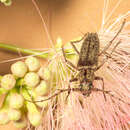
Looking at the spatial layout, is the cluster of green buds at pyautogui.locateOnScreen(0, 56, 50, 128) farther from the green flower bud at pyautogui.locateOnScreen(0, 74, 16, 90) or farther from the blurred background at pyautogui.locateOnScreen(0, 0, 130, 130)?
the blurred background at pyautogui.locateOnScreen(0, 0, 130, 130)

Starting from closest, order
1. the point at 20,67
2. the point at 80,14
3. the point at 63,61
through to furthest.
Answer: the point at 20,67 → the point at 63,61 → the point at 80,14

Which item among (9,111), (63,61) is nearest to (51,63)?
(63,61)

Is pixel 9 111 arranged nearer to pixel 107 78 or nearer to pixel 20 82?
pixel 20 82

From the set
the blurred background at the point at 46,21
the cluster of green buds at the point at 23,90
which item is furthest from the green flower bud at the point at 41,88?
the blurred background at the point at 46,21

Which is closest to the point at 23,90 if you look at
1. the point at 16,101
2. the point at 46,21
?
the point at 16,101

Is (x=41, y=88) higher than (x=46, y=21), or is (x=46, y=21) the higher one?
(x=46, y=21)

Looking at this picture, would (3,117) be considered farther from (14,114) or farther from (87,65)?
Result: (87,65)
